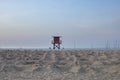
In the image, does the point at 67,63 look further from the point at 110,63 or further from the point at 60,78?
the point at 60,78

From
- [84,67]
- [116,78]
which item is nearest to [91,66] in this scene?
[84,67]

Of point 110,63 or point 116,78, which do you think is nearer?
point 116,78

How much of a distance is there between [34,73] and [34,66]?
3.40ft

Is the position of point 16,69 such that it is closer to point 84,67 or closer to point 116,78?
point 84,67

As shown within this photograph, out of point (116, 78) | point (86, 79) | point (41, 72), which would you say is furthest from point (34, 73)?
point (116, 78)

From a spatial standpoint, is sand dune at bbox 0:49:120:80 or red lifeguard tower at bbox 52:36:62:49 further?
red lifeguard tower at bbox 52:36:62:49

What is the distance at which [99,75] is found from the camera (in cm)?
885

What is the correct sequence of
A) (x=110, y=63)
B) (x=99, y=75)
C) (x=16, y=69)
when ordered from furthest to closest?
(x=110, y=63), (x=16, y=69), (x=99, y=75)

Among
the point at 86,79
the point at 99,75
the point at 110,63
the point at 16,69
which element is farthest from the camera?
the point at 110,63

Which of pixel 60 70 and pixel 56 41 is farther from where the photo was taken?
pixel 56 41

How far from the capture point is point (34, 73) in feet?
30.2

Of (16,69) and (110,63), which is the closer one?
(16,69)

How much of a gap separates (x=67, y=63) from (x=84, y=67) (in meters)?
1.07

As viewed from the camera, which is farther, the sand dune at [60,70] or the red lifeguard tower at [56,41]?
the red lifeguard tower at [56,41]
